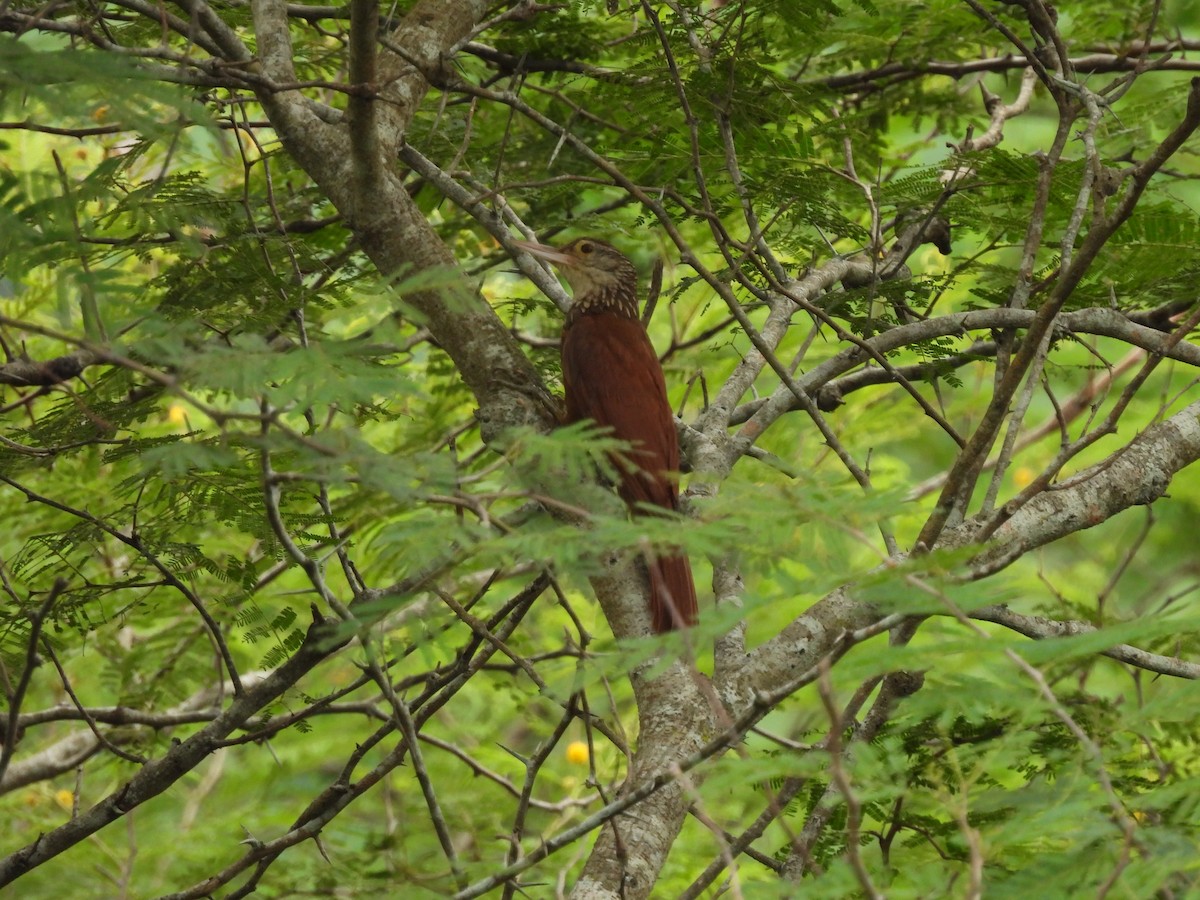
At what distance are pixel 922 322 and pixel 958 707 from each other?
6.08 ft

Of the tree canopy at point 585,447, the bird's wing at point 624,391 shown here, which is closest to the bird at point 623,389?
the bird's wing at point 624,391

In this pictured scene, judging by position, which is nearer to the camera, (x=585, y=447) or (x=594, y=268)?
(x=585, y=447)

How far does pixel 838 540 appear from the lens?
6.82 feet

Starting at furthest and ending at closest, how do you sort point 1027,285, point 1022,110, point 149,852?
point 149,852 < point 1022,110 < point 1027,285

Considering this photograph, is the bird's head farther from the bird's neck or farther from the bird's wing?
the bird's wing

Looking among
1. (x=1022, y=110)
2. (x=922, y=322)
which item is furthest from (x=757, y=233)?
(x=1022, y=110)

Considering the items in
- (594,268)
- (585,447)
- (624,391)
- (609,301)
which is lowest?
(585,447)

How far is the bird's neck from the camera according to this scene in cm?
471

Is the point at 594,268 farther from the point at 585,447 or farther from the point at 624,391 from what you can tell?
the point at 585,447

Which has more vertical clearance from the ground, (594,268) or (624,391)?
(594,268)

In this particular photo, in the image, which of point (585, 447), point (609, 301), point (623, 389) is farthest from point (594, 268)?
point (585, 447)

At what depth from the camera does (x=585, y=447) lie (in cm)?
214

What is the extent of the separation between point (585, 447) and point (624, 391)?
86.3 inches

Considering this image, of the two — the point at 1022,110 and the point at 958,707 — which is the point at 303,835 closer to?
the point at 958,707
